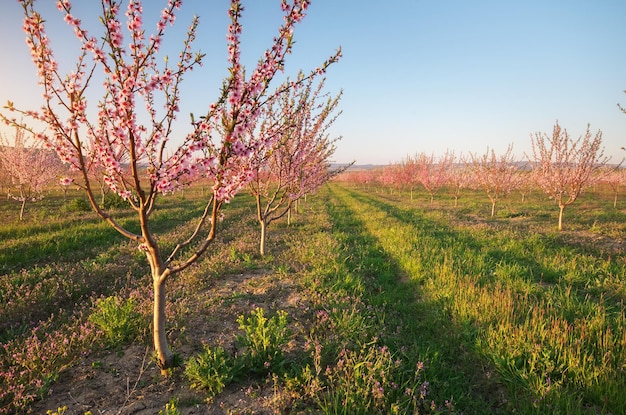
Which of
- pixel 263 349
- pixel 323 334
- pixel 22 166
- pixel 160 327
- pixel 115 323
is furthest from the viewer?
pixel 22 166

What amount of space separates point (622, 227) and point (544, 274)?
37.2 ft

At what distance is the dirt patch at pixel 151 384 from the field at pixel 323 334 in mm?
24

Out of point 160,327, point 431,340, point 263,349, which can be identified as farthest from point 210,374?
point 431,340

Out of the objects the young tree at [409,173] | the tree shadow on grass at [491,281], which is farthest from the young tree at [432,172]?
the tree shadow on grass at [491,281]

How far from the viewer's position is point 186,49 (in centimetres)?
347

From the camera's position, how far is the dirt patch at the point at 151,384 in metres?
3.49

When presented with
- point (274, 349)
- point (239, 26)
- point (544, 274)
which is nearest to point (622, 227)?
point (544, 274)

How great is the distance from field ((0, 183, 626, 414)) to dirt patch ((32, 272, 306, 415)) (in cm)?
2

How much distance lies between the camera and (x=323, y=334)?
5074 millimetres

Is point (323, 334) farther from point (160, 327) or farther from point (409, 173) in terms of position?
point (409, 173)

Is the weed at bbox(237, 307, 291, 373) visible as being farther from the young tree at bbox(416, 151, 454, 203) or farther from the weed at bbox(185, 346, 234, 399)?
the young tree at bbox(416, 151, 454, 203)

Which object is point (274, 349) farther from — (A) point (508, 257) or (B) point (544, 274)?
(A) point (508, 257)

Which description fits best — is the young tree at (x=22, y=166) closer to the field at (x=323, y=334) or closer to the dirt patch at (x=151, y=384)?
the field at (x=323, y=334)

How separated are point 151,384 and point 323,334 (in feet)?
8.44
